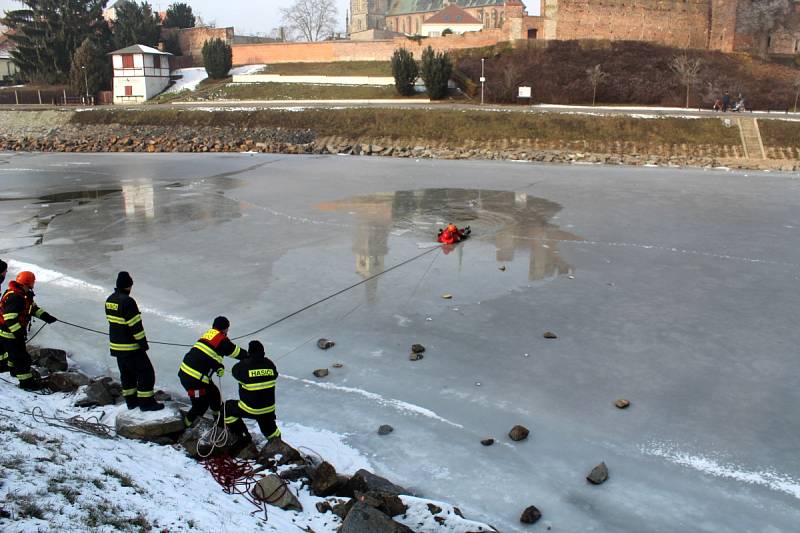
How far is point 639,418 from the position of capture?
7.07 meters

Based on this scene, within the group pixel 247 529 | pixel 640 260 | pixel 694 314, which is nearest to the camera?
pixel 247 529

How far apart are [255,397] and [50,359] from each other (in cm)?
370

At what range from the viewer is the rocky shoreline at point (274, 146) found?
29.5m

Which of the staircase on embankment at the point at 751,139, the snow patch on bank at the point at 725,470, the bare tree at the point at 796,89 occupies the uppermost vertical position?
the bare tree at the point at 796,89

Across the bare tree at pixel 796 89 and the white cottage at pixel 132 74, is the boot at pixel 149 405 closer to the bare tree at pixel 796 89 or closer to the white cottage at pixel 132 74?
the bare tree at pixel 796 89

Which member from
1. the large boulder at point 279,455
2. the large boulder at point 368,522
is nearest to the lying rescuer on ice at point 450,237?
the large boulder at point 279,455

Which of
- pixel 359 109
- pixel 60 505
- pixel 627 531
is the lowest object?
pixel 627 531

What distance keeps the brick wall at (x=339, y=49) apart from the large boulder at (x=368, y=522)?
172 feet

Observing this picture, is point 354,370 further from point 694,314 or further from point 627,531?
point 694,314

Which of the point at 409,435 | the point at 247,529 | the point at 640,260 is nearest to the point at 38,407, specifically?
the point at 247,529

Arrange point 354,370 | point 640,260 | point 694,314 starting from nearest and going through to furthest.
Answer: point 354,370
point 694,314
point 640,260

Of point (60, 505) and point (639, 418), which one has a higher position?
point (60, 505)

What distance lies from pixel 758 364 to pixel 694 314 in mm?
1818

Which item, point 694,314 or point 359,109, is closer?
point 694,314
